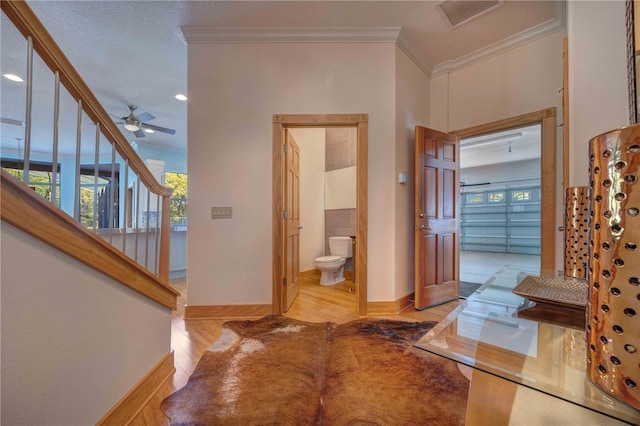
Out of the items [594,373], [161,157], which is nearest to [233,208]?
[594,373]

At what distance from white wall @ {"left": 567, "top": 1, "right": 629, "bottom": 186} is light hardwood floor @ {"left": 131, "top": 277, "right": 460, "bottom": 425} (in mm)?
1810

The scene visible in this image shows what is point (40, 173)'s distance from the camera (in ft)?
22.0

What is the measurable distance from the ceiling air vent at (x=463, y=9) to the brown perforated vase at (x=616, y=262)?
2.63 metres

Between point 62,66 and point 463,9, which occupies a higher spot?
point 463,9

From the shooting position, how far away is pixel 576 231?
1032 millimetres

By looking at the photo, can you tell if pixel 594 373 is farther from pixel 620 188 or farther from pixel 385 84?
pixel 385 84

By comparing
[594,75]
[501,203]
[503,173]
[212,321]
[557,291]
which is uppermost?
[503,173]

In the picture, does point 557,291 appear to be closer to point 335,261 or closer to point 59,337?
point 59,337

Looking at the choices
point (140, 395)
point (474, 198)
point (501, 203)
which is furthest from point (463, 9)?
point (474, 198)

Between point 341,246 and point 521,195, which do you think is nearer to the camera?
point 341,246

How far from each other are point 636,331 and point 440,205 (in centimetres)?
275

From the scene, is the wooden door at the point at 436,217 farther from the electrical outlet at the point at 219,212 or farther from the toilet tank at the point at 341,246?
the electrical outlet at the point at 219,212

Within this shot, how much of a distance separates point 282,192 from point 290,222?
42cm

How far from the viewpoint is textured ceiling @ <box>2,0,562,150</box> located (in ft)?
7.50
